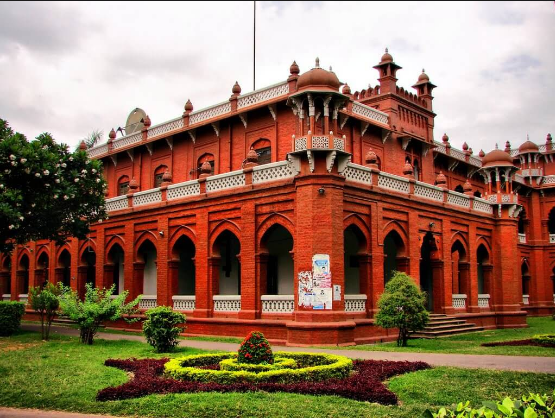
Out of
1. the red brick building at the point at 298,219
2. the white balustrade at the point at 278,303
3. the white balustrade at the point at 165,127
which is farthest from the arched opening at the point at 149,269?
the white balustrade at the point at 278,303

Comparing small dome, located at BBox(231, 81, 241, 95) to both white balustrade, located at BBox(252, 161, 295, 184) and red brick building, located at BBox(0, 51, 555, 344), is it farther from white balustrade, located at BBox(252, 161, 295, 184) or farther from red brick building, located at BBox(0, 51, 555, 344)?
white balustrade, located at BBox(252, 161, 295, 184)

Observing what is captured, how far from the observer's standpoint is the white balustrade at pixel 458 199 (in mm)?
24208

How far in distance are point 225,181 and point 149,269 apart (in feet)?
25.6

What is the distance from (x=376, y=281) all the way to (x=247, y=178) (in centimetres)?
573

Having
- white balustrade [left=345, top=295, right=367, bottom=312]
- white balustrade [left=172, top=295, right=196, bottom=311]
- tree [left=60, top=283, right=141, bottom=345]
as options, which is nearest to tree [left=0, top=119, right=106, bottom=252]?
tree [left=60, top=283, right=141, bottom=345]

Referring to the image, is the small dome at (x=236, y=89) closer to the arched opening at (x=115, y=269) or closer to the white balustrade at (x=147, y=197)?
the white balustrade at (x=147, y=197)

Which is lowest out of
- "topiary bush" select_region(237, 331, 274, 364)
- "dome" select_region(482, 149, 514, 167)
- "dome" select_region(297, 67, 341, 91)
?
"topiary bush" select_region(237, 331, 274, 364)

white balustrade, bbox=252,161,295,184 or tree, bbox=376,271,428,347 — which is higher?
white balustrade, bbox=252,161,295,184

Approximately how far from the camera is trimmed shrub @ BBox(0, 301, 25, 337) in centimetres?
1952

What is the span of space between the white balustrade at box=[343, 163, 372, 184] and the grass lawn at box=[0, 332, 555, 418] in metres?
8.55

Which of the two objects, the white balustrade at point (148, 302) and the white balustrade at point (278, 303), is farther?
the white balustrade at point (148, 302)

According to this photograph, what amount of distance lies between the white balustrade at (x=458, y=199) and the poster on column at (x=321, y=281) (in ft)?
31.6

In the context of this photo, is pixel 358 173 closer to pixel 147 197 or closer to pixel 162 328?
pixel 162 328

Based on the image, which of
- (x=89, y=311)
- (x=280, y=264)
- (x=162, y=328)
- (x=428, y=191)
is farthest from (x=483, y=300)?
(x=89, y=311)
